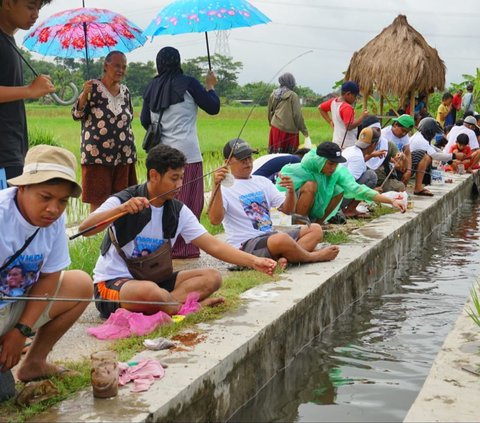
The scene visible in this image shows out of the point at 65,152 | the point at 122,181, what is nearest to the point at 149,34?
the point at 122,181

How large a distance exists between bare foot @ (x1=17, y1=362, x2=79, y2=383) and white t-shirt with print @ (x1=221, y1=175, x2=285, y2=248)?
2.60 meters

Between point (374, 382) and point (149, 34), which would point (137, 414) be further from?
point (149, 34)

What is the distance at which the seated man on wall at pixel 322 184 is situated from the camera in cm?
721

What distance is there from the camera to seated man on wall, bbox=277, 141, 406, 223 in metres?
7.21

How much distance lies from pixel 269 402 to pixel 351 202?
469 centimetres

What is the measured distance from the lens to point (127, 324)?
449cm

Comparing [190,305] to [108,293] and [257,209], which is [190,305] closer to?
[108,293]

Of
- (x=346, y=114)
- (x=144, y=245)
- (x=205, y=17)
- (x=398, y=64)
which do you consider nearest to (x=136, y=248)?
(x=144, y=245)

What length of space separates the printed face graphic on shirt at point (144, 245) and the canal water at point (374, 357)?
1.02 m

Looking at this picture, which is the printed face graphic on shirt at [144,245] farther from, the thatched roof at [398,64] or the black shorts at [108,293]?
the thatched roof at [398,64]

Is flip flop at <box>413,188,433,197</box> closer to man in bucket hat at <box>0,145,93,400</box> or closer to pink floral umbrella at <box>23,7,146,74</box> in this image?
pink floral umbrella at <box>23,7,146,74</box>

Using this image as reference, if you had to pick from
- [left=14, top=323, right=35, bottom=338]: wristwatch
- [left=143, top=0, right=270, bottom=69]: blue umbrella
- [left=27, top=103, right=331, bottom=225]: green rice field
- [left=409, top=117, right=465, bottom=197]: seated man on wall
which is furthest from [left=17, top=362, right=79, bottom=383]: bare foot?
[left=409, top=117, right=465, bottom=197]: seated man on wall

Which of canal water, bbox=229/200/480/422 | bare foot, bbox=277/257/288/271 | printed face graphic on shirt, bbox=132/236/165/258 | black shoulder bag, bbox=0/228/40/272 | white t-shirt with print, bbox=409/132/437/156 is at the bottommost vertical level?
canal water, bbox=229/200/480/422

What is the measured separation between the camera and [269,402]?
4.41 meters
